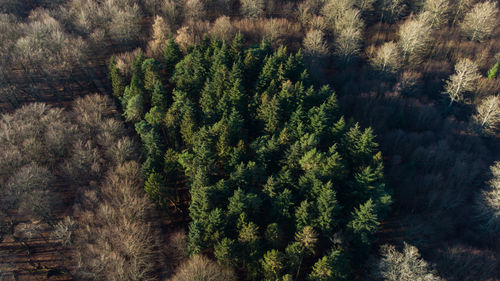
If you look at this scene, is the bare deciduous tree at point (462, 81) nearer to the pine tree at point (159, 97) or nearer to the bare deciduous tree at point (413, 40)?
the bare deciduous tree at point (413, 40)

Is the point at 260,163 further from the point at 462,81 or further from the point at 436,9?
the point at 436,9

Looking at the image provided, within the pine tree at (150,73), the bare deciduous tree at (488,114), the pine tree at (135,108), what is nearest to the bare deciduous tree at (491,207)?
the bare deciduous tree at (488,114)

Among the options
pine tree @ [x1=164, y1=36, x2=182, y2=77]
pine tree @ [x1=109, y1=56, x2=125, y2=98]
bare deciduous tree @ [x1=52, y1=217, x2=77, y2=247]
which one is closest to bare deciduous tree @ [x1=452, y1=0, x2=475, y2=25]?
pine tree @ [x1=164, y1=36, x2=182, y2=77]

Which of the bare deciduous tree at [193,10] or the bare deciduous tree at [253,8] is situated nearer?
the bare deciduous tree at [193,10]

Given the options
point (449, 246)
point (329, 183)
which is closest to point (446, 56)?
point (449, 246)

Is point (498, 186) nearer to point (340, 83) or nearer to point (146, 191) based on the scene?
point (340, 83)

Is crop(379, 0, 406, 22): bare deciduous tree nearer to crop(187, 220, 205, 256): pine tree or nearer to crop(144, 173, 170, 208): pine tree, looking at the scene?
crop(144, 173, 170, 208): pine tree

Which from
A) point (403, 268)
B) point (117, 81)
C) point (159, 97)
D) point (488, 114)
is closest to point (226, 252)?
point (403, 268)
